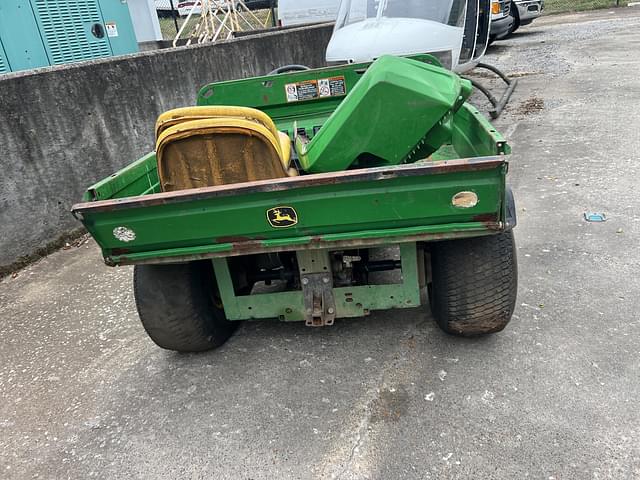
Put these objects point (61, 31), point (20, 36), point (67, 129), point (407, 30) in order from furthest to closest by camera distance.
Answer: point (61, 31) → point (407, 30) → point (20, 36) → point (67, 129)

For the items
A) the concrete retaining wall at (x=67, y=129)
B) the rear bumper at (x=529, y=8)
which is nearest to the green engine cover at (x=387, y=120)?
the concrete retaining wall at (x=67, y=129)

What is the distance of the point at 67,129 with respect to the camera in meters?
5.15

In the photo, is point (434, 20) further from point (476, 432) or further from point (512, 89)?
point (476, 432)

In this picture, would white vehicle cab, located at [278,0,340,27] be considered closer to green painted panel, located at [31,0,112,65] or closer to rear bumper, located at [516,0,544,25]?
rear bumper, located at [516,0,544,25]

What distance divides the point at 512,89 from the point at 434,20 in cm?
260

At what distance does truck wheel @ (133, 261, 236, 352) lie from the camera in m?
2.91

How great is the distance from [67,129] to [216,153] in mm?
3349

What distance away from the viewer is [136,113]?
5902 millimetres

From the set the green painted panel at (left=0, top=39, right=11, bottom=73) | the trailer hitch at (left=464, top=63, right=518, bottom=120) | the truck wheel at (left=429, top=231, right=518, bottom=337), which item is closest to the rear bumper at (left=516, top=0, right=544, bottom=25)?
the trailer hitch at (left=464, top=63, right=518, bottom=120)

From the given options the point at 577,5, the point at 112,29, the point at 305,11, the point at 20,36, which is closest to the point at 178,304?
the point at 20,36

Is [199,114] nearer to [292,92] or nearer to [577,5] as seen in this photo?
[292,92]

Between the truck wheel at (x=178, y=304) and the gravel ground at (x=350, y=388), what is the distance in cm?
20

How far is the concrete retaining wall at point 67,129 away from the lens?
4715 millimetres

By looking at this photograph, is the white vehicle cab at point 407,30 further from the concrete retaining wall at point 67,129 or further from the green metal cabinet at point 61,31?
the green metal cabinet at point 61,31
